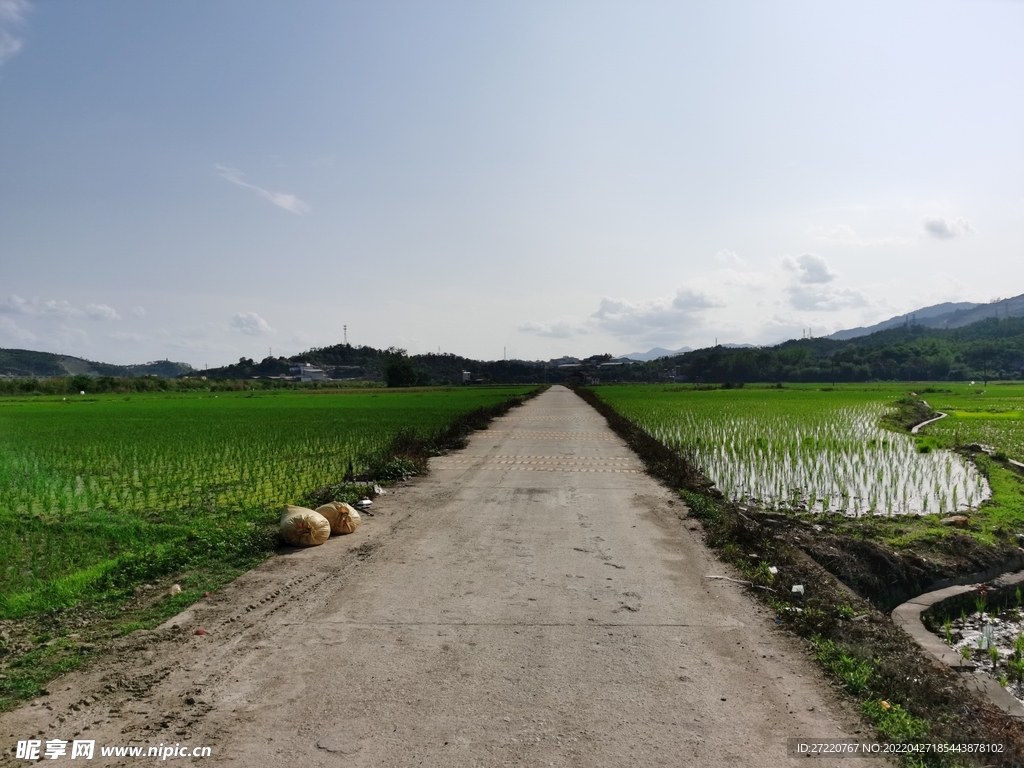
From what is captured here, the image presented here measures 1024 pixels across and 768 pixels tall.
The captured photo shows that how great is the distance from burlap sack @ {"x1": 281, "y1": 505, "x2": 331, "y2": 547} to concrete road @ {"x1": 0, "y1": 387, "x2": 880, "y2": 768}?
0.30 metres

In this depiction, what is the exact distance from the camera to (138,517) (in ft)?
29.1

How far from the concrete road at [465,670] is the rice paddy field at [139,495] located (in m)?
1.34

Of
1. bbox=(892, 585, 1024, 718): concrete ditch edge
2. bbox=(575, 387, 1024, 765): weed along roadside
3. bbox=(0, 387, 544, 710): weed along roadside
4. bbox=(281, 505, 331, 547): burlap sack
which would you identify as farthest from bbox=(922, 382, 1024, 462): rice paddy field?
bbox=(281, 505, 331, 547): burlap sack

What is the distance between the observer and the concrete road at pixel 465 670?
10.5ft

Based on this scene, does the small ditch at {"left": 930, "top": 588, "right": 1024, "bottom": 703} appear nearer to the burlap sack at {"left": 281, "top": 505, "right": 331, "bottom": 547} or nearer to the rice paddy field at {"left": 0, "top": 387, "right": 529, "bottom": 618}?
the burlap sack at {"left": 281, "top": 505, "right": 331, "bottom": 547}

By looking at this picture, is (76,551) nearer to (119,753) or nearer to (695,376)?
(119,753)

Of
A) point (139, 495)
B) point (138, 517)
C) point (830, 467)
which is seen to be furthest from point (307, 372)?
point (138, 517)

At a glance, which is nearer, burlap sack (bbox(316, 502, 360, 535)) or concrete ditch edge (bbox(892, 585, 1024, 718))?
concrete ditch edge (bbox(892, 585, 1024, 718))

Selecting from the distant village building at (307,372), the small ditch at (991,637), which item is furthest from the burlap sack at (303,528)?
the distant village building at (307,372)

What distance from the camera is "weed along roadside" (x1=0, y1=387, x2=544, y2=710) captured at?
4.87m

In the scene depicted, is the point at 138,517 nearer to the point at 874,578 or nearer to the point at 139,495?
the point at 139,495

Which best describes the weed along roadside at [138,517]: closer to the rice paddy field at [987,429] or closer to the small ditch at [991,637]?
the small ditch at [991,637]

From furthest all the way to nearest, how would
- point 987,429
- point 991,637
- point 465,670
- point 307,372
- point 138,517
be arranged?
point 307,372 → point 987,429 → point 138,517 → point 991,637 → point 465,670

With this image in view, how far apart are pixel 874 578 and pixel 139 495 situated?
10887 mm
